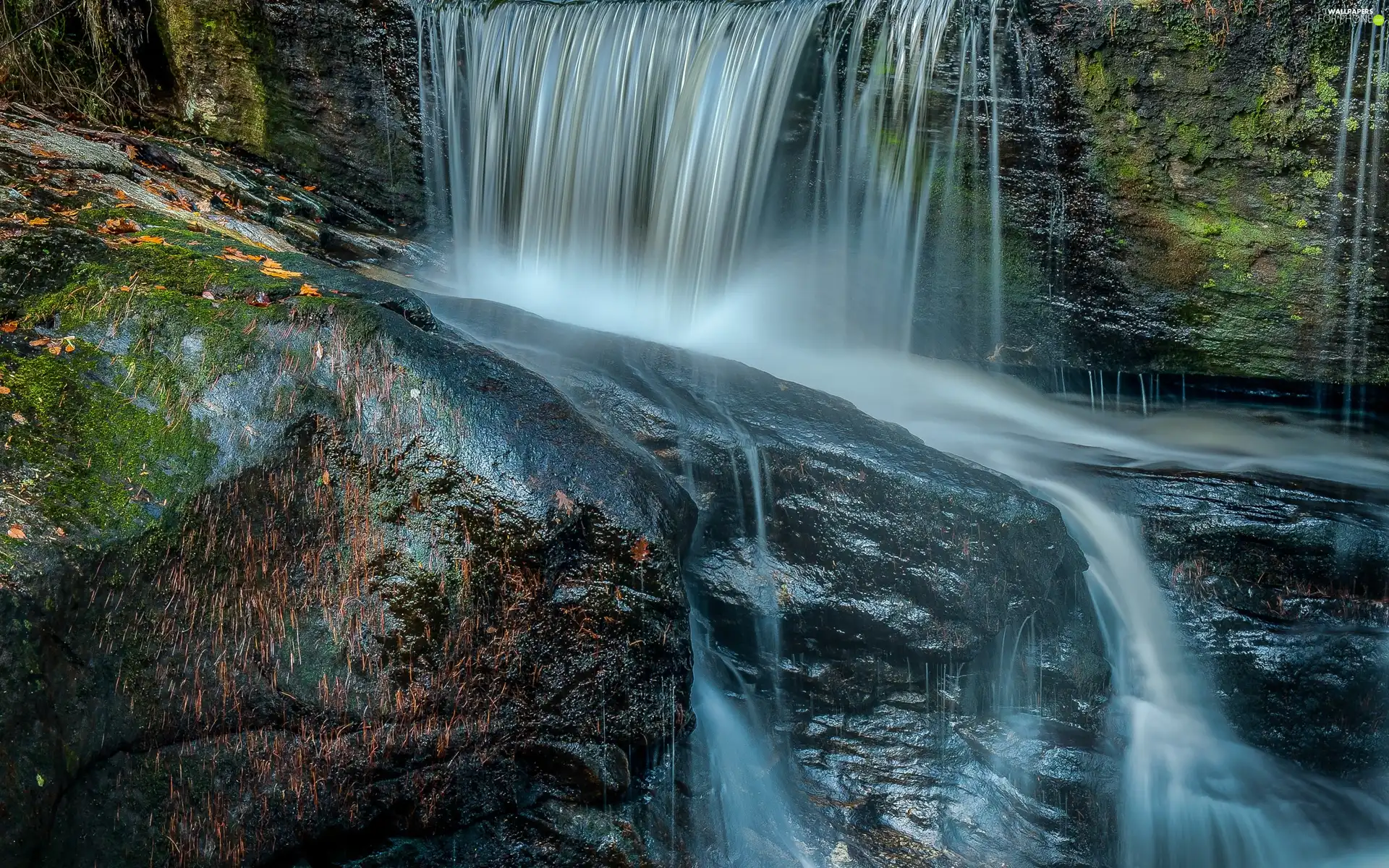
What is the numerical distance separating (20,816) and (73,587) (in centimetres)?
65

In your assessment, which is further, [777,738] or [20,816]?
[777,738]

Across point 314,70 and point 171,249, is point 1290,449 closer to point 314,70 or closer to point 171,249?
point 171,249

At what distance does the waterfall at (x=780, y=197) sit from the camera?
6273mm

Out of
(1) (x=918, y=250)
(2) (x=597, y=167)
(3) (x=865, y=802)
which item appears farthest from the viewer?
(2) (x=597, y=167)

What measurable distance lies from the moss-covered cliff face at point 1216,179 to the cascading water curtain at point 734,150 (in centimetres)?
61

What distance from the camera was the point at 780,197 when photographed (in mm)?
7148

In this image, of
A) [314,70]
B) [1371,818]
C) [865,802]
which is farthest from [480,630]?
[314,70]

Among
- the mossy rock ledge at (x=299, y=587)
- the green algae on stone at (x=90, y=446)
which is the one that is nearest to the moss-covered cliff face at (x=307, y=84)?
the mossy rock ledge at (x=299, y=587)

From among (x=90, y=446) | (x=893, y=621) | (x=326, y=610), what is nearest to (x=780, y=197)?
(x=893, y=621)

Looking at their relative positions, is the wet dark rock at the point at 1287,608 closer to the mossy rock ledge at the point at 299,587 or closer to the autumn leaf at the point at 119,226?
the mossy rock ledge at the point at 299,587

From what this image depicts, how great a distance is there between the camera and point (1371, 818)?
4.56m

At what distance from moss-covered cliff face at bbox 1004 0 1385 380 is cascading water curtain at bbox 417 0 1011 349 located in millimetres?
610

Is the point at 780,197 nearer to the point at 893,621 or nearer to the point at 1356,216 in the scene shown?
the point at 1356,216
